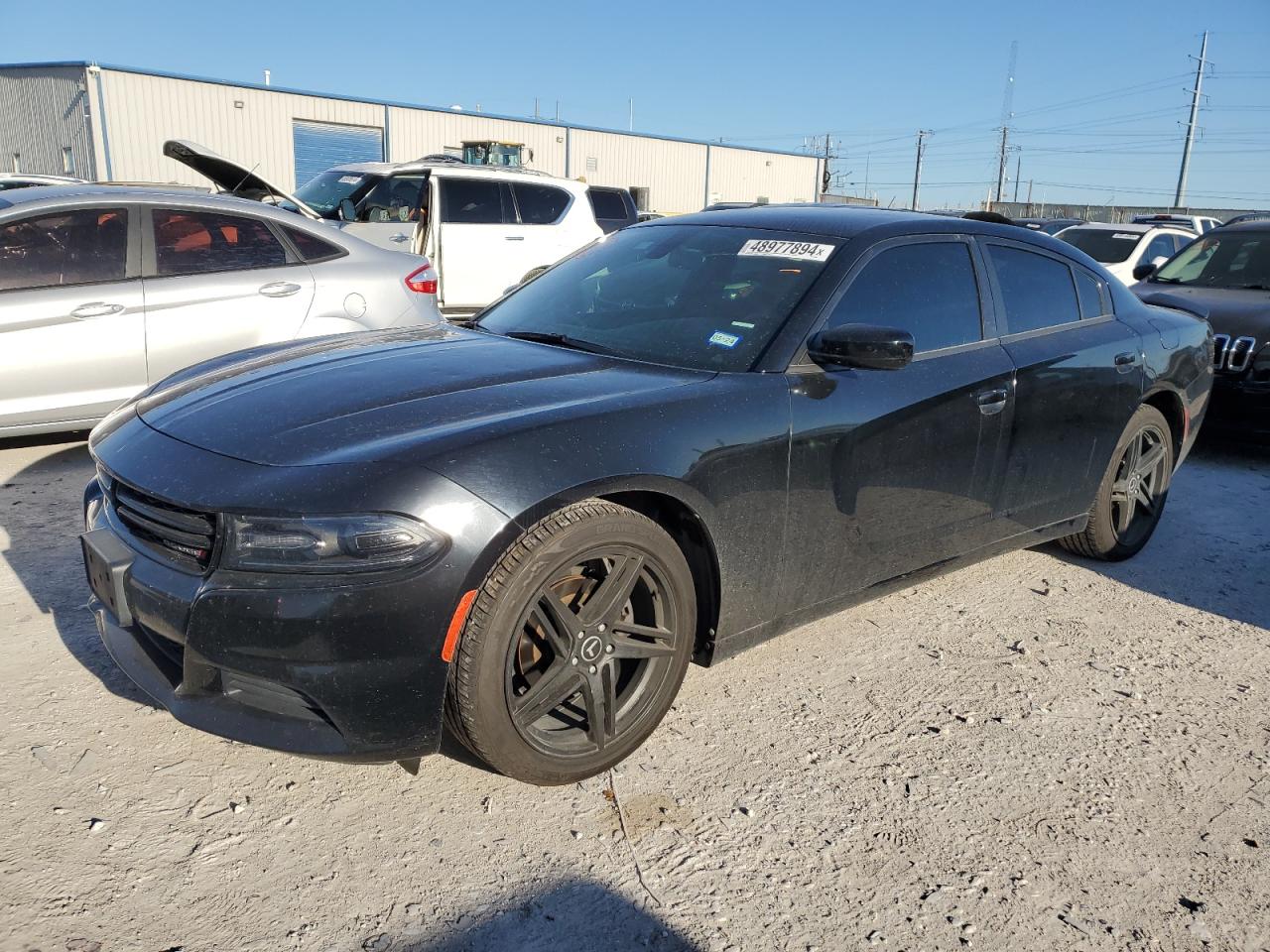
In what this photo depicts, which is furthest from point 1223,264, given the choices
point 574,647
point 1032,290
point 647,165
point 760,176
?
point 760,176

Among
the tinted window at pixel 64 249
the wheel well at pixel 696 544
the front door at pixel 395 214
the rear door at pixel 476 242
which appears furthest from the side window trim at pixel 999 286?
the rear door at pixel 476 242

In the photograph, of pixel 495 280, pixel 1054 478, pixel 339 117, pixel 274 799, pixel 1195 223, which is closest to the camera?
pixel 274 799

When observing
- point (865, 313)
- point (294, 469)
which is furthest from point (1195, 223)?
point (294, 469)

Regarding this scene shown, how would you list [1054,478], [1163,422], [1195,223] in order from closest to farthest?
[1054,478], [1163,422], [1195,223]

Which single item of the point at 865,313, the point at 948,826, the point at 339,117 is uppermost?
the point at 339,117

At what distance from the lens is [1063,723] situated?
10.6ft

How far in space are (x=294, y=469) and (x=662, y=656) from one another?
1143mm

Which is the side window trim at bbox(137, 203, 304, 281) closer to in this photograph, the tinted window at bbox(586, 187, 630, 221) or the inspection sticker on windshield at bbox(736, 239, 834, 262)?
the inspection sticker on windshield at bbox(736, 239, 834, 262)

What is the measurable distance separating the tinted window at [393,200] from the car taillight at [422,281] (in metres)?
4.12

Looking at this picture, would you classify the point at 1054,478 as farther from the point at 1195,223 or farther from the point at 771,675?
the point at 1195,223

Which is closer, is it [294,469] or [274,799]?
[294,469]

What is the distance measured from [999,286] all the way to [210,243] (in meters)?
4.31

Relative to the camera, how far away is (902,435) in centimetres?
334

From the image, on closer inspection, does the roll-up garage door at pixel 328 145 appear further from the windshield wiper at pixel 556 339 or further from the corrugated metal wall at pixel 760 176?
the windshield wiper at pixel 556 339
